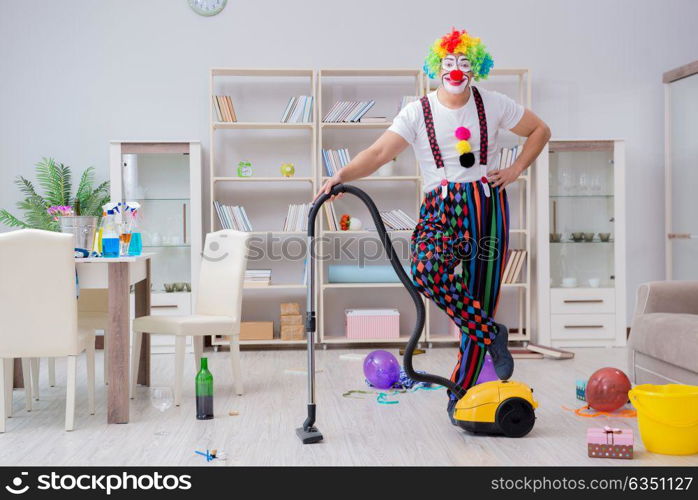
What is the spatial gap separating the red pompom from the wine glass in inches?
71.2

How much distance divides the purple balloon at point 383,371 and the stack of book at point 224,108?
2.25 metres

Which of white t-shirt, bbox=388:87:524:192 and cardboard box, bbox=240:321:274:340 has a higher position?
white t-shirt, bbox=388:87:524:192

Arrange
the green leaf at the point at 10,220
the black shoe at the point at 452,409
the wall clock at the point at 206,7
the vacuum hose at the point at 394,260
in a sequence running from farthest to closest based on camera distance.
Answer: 1. the wall clock at the point at 206,7
2. the green leaf at the point at 10,220
3. the black shoe at the point at 452,409
4. the vacuum hose at the point at 394,260

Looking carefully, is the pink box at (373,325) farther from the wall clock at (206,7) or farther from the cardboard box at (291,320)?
the wall clock at (206,7)

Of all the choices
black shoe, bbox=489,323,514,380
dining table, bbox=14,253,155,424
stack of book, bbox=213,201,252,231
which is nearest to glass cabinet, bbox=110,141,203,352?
stack of book, bbox=213,201,252,231

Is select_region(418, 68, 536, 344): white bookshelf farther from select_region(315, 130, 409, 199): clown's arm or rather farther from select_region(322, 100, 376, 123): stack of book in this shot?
select_region(315, 130, 409, 199): clown's arm

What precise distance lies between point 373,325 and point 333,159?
1.21 m

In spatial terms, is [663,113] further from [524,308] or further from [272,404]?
[272,404]

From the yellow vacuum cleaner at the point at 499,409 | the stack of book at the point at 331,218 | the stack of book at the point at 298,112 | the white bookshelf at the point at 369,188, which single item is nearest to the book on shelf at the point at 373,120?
the white bookshelf at the point at 369,188

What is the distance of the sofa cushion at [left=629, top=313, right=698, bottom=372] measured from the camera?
10.4 feet

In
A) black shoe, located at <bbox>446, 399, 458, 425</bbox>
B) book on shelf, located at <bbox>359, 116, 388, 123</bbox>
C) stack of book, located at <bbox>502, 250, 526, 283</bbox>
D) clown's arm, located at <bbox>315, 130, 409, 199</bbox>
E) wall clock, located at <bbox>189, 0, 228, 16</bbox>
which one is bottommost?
black shoe, located at <bbox>446, 399, 458, 425</bbox>

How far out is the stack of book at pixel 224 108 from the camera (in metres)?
5.26

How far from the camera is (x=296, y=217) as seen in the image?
17.6 feet

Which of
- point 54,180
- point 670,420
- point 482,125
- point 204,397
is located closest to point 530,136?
point 482,125
